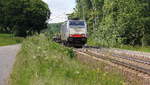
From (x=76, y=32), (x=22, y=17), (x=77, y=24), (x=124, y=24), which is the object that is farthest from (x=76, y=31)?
(x=22, y=17)

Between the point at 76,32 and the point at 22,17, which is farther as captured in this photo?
the point at 22,17

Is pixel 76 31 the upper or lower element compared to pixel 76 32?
upper

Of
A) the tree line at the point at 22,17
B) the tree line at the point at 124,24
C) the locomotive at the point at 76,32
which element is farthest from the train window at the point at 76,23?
the tree line at the point at 22,17

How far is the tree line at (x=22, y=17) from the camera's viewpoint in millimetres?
98375

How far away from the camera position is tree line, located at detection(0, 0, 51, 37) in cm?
9838

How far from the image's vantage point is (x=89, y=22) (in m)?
91.6

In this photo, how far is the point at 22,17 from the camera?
3893 inches

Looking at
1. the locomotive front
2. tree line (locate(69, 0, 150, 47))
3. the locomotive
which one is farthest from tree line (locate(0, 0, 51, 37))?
the locomotive front

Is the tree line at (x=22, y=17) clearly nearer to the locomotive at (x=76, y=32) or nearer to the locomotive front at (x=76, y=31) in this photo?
the locomotive at (x=76, y=32)

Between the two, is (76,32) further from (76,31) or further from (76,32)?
(76,31)

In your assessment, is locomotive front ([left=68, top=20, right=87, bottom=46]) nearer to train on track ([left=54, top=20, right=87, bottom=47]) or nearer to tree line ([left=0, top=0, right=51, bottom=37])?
train on track ([left=54, top=20, right=87, bottom=47])

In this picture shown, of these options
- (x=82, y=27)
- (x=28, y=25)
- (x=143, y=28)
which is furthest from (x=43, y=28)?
(x=82, y=27)

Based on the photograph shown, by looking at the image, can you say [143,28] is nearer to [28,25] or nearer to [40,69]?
[28,25]

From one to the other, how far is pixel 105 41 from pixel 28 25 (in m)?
40.8
